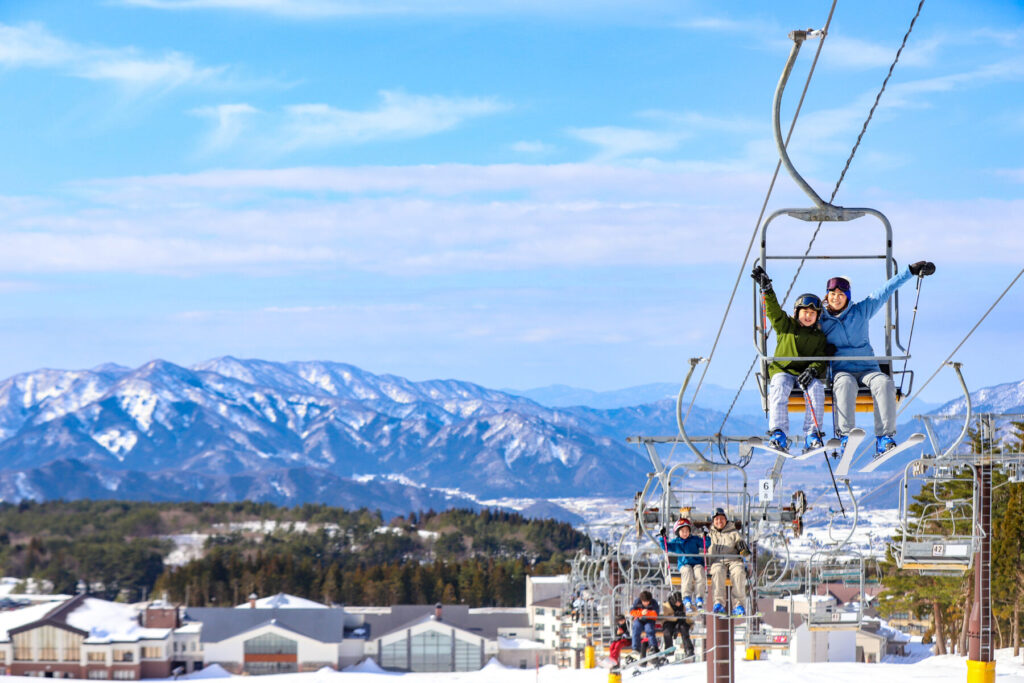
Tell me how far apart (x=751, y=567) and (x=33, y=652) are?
83525mm

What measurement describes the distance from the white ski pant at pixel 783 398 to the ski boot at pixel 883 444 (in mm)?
540

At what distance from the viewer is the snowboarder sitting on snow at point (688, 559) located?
18578mm

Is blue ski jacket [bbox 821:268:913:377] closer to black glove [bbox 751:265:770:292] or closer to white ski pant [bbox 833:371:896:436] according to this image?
white ski pant [bbox 833:371:896:436]

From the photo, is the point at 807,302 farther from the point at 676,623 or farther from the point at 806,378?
the point at 676,623

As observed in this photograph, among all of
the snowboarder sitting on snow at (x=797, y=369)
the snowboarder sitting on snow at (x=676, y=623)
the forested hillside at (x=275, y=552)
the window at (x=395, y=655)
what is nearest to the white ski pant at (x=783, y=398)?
the snowboarder sitting on snow at (x=797, y=369)

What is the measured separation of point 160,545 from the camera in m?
173

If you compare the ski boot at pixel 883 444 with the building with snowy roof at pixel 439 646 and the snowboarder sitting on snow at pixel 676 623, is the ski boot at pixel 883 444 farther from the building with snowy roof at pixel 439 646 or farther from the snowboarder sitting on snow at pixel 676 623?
the building with snowy roof at pixel 439 646

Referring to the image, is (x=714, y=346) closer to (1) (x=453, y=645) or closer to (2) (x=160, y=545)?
(1) (x=453, y=645)

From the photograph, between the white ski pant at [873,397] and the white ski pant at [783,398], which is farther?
the white ski pant at [783,398]

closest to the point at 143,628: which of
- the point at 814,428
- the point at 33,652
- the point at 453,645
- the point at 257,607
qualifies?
the point at 33,652

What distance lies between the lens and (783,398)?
12.2m

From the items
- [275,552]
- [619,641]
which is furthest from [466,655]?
[619,641]

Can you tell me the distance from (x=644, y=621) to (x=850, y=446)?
12663mm

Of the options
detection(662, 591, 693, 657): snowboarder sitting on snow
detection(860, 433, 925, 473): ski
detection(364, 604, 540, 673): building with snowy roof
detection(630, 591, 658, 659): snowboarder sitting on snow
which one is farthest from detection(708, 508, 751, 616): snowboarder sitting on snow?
detection(364, 604, 540, 673): building with snowy roof
